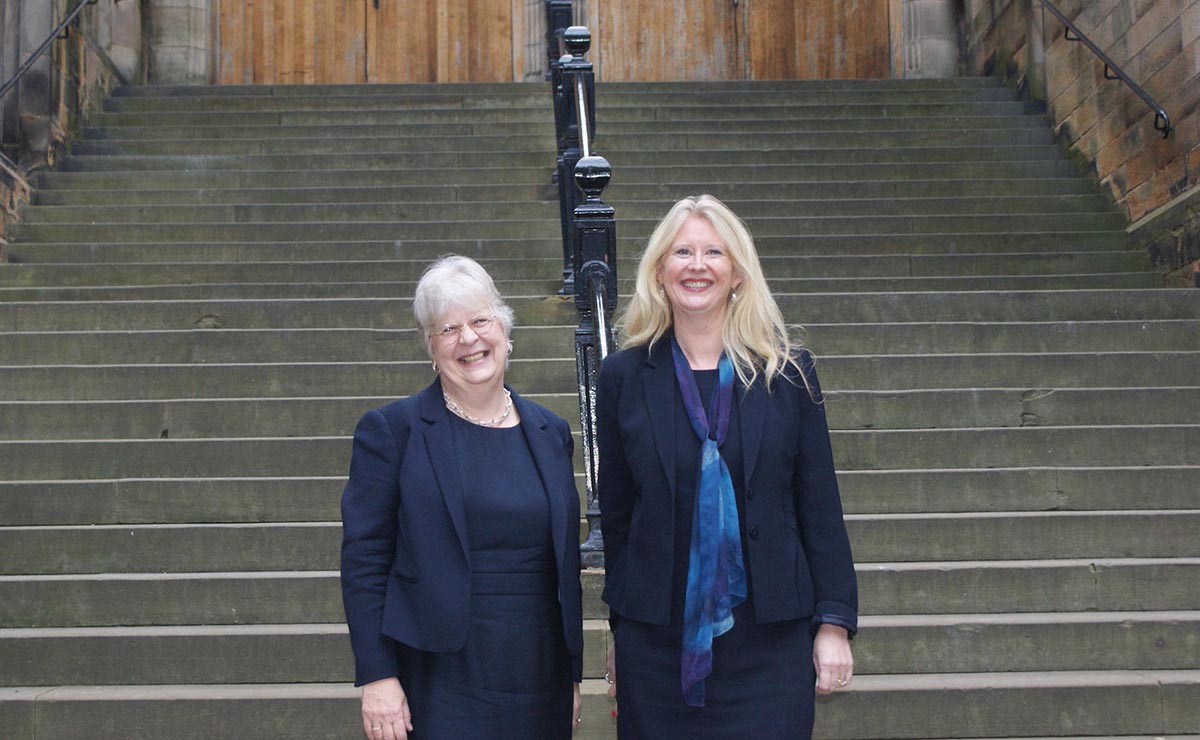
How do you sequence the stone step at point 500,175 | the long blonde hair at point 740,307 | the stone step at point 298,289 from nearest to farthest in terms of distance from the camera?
the long blonde hair at point 740,307
the stone step at point 298,289
the stone step at point 500,175

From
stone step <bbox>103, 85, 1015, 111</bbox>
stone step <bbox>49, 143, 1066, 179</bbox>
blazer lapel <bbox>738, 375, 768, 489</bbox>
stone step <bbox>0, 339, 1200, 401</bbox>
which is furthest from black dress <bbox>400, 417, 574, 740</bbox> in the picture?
stone step <bbox>103, 85, 1015, 111</bbox>

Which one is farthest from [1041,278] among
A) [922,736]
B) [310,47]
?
[310,47]

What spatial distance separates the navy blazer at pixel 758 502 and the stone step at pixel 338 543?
2335mm

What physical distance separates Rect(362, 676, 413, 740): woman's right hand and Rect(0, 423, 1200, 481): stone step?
2.90 m

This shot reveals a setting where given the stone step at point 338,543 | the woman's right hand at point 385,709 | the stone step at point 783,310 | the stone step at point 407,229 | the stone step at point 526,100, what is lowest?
the woman's right hand at point 385,709

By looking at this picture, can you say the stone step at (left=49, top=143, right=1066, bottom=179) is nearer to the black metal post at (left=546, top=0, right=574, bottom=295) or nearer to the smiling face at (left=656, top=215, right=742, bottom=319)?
the black metal post at (left=546, top=0, right=574, bottom=295)

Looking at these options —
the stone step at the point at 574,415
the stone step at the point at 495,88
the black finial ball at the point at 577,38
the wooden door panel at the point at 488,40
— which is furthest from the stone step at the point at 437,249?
the wooden door panel at the point at 488,40

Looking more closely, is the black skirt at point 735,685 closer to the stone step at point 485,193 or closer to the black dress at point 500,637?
the black dress at point 500,637

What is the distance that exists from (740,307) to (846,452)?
2.94m

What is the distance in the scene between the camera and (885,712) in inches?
161

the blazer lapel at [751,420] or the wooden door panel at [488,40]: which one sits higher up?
the wooden door panel at [488,40]

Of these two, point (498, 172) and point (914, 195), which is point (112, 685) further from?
point (914, 195)

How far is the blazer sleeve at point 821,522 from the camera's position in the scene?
8.02 feet

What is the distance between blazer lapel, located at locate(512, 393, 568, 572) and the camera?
2518 mm
